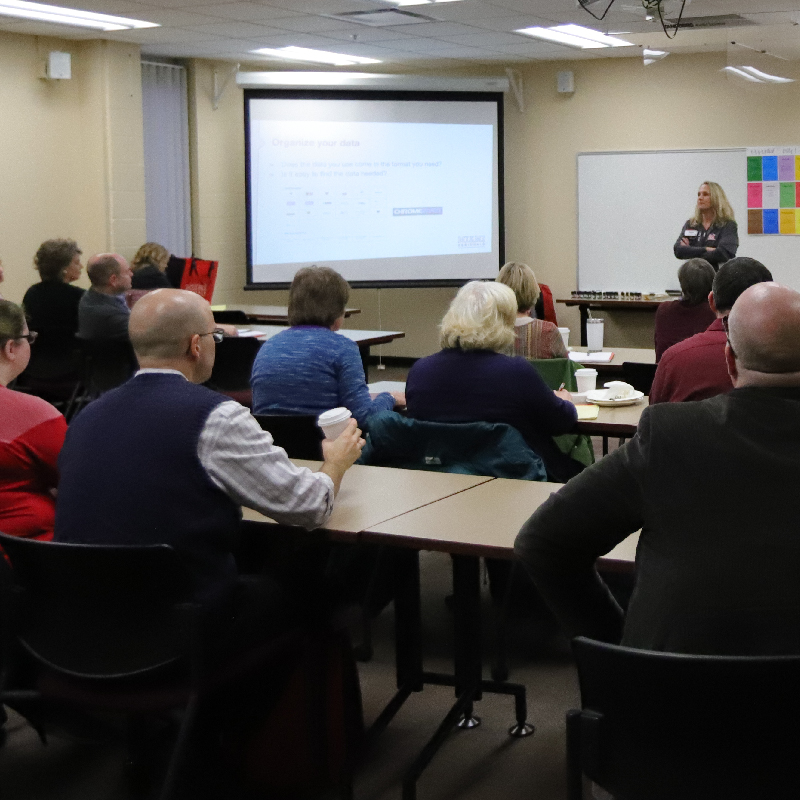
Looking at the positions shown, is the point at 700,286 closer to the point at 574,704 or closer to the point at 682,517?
the point at 574,704

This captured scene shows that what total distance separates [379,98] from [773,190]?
10.6ft

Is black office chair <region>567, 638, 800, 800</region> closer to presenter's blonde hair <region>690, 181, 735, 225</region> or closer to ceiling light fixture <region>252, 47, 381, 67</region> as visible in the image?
presenter's blonde hair <region>690, 181, 735, 225</region>

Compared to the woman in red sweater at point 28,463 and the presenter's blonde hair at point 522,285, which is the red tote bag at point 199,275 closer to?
the presenter's blonde hair at point 522,285

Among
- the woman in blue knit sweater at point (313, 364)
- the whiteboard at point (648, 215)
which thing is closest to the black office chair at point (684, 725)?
the woman in blue knit sweater at point (313, 364)

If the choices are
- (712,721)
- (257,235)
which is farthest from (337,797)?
(257,235)

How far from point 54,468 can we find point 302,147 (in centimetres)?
686

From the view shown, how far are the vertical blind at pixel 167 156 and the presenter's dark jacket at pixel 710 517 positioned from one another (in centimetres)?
761

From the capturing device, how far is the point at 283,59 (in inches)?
362

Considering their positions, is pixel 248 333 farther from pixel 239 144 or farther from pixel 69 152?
pixel 239 144

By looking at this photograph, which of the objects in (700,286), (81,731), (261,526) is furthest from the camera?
(700,286)

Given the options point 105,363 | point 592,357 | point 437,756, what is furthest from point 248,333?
point 437,756

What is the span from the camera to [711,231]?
7887 mm

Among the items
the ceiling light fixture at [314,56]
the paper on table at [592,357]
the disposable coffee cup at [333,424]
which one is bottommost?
the paper on table at [592,357]

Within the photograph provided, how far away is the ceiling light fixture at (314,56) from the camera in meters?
8.63
